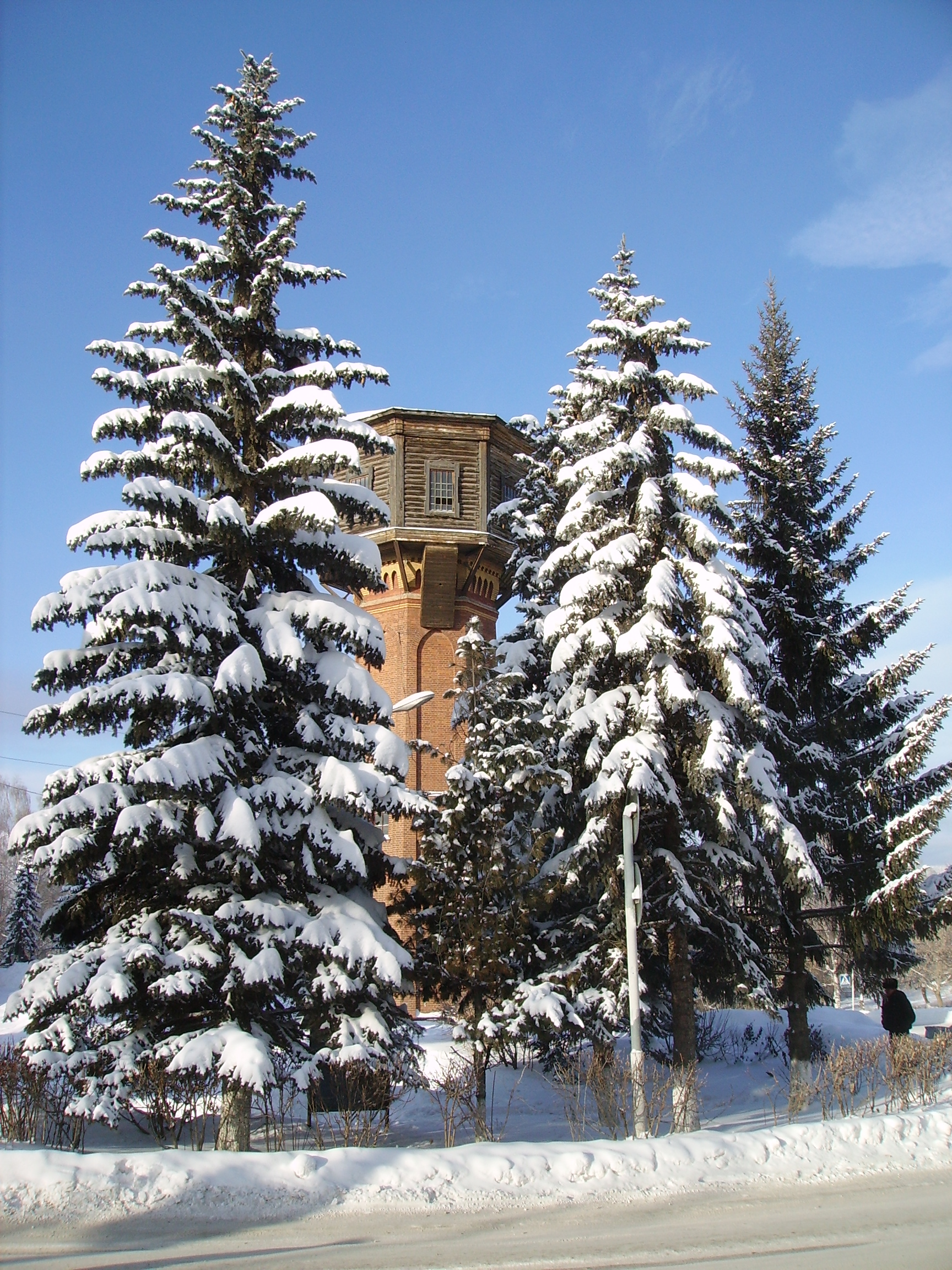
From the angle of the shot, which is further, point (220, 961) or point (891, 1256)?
point (220, 961)

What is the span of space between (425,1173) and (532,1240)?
1.31 m

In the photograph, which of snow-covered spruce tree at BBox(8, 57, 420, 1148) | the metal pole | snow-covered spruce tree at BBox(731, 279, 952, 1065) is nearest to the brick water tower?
snow-covered spruce tree at BBox(731, 279, 952, 1065)

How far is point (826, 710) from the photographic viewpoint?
18672mm

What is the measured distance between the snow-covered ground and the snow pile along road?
10 mm

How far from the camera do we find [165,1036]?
10250 millimetres

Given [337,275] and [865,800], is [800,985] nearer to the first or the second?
[865,800]

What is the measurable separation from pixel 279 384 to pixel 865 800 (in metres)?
12.3

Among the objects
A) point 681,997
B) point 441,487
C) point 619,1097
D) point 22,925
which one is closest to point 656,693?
point 681,997

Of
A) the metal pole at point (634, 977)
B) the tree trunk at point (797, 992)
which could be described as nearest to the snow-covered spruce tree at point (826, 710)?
the tree trunk at point (797, 992)

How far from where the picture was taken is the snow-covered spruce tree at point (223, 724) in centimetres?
979

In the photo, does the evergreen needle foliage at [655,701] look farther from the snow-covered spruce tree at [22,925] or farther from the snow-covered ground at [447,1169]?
the snow-covered spruce tree at [22,925]

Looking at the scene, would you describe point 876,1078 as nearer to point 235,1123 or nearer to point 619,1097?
point 619,1097

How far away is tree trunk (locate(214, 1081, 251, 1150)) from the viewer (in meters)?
9.77

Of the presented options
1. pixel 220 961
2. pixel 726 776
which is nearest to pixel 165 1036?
pixel 220 961
